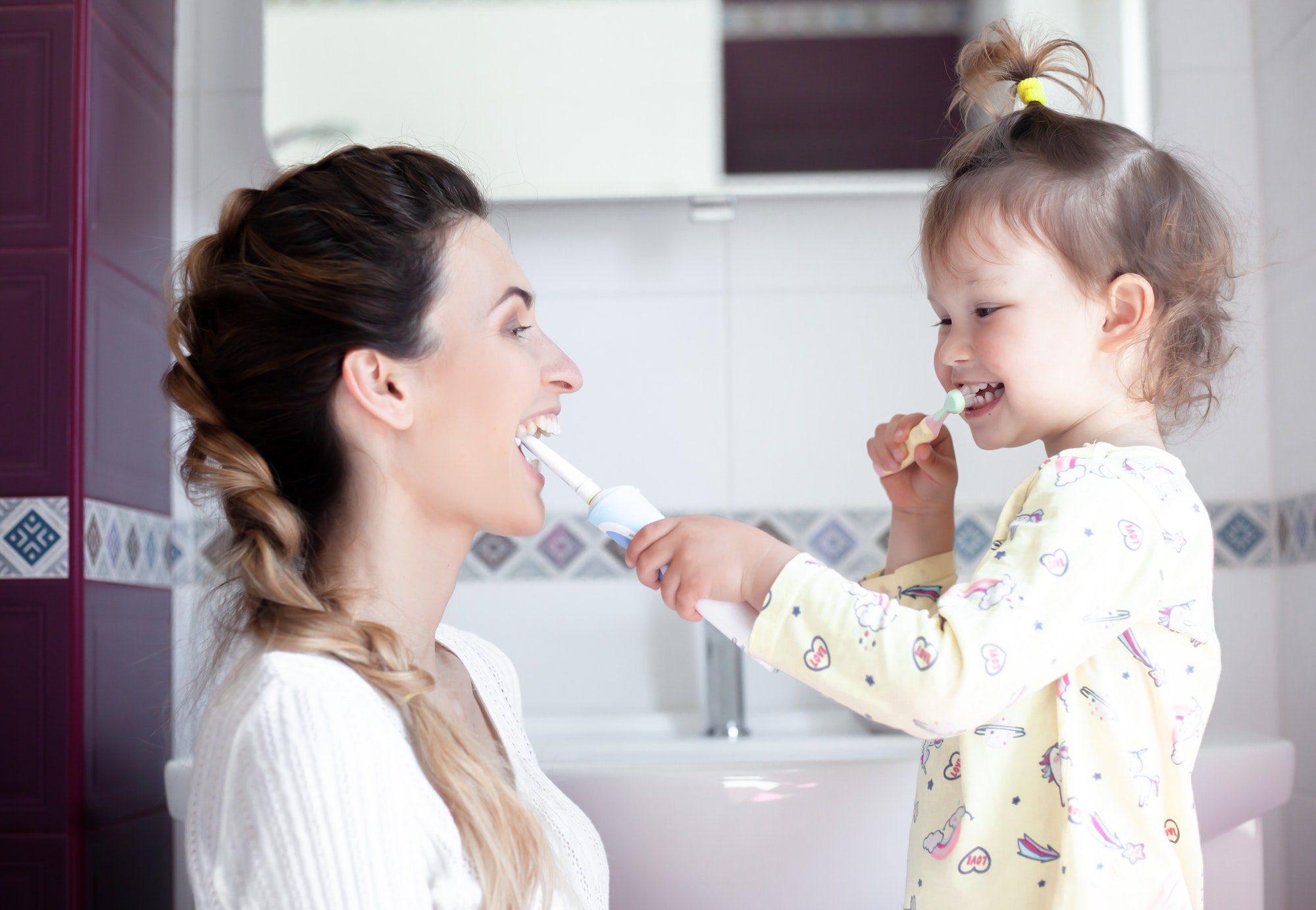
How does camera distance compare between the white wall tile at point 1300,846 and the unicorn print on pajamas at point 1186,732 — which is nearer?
the unicorn print on pajamas at point 1186,732

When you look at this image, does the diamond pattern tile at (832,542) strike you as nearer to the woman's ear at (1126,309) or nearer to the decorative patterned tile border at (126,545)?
the woman's ear at (1126,309)

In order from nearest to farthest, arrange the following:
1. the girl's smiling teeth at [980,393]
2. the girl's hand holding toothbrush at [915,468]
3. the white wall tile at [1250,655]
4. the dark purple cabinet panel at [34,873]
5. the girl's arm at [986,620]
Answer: the girl's arm at [986,620] < the girl's smiling teeth at [980,393] < the girl's hand holding toothbrush at [915,468] < the dark purple cabinet panel at [34,873] < the white wall tile at [1250,655]

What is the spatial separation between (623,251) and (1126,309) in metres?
0.80

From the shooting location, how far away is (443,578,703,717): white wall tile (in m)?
1.57

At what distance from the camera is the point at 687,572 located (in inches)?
33.8

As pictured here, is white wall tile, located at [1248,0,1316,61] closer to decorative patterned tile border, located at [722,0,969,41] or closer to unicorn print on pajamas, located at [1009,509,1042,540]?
decorative patterned tile border, located at [722,0,969,41]

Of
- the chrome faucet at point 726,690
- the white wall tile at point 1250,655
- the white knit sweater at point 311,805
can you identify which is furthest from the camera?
the white wall tile at point 1250,655

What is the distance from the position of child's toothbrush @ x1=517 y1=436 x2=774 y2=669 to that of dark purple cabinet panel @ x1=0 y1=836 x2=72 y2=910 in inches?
30.5

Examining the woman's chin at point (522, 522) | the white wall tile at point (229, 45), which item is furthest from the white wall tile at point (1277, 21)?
the white wall tile at point (229, 45)

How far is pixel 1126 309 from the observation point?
3.15 ft

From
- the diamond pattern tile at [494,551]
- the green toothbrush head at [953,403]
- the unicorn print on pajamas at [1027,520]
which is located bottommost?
the diamond pattern tile at [494,551]

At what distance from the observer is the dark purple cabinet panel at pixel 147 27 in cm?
142

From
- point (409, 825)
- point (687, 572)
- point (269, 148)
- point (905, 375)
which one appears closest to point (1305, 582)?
point (905, 375)

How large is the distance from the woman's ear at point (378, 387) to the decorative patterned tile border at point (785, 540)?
688 mm
